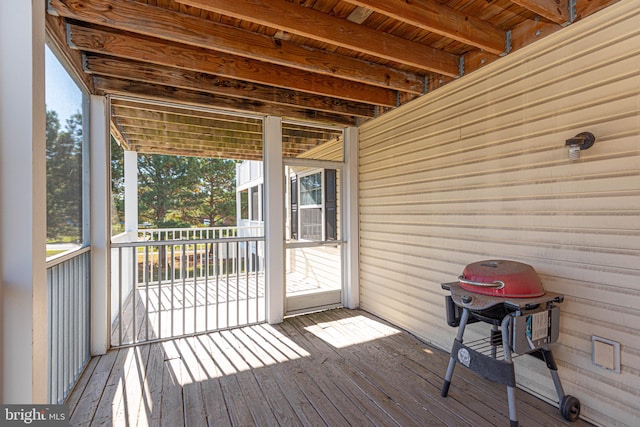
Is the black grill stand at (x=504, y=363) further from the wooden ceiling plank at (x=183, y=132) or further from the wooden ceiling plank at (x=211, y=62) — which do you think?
the wooden ceiling plank at (x=183, y=132)

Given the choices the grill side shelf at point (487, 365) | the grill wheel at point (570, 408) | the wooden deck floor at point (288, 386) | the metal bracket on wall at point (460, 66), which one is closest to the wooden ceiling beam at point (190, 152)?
the wooden deck floor at point (288, 386)

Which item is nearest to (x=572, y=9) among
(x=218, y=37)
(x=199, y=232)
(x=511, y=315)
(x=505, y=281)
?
(x=505, y=281)

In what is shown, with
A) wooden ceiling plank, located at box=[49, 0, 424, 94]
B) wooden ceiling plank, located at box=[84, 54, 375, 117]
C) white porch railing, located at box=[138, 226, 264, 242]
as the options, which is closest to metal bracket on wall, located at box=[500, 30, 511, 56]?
wooden ceiling plank, located at box=[49, 0, 424, 94]

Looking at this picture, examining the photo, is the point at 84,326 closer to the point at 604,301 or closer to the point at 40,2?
the point at 40,2

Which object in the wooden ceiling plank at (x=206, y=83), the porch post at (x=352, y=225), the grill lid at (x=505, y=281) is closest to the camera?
the grill lid at (x=505, y=281)

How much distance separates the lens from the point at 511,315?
1.86 metres

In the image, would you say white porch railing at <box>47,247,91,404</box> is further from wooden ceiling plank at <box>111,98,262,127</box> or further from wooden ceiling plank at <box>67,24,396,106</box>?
wooden ceiling plank at <box>67,24,396,106</box>

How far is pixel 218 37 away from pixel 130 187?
200 cm

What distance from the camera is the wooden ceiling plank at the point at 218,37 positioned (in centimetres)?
203

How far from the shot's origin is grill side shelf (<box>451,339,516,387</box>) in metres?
1.83

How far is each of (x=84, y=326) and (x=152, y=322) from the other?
3.20ft

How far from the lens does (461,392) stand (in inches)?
91.4

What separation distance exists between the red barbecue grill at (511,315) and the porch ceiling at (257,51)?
171 centimetres

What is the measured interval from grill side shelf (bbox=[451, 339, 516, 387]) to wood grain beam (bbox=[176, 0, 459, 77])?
234cm
